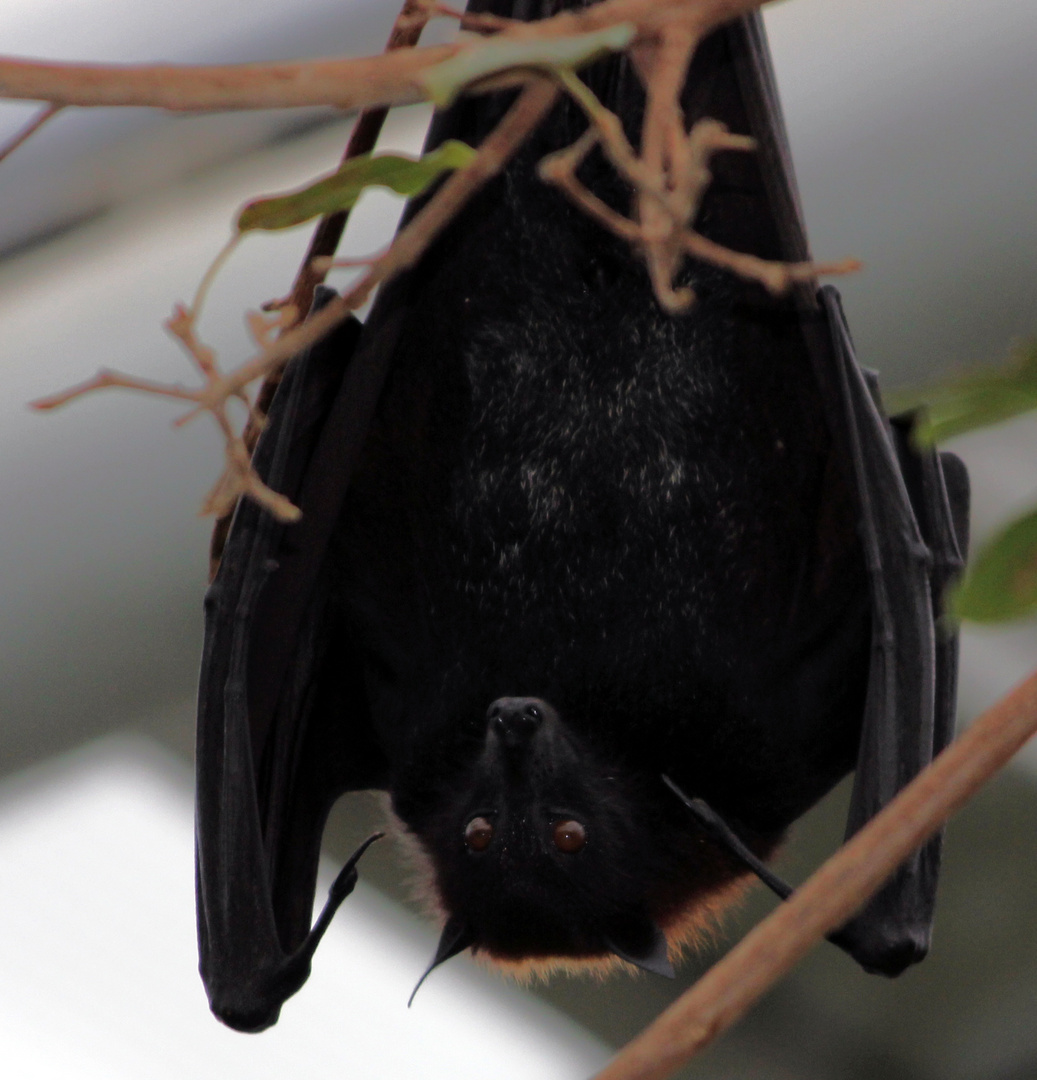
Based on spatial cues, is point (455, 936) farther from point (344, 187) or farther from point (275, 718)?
point (344, 187)

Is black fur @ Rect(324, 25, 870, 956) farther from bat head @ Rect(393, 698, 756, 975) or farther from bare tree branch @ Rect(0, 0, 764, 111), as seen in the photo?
bare tree branch @ Rect(0, 0, 764, 111)

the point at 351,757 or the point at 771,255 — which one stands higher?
the point at 771,255

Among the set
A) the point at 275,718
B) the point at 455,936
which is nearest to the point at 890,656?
the point at 455,936

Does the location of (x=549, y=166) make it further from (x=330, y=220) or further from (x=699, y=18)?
(x=330, y=220)

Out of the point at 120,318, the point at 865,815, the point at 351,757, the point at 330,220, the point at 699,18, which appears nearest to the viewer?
the point at 699,18

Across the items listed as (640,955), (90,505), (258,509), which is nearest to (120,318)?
(90,505)

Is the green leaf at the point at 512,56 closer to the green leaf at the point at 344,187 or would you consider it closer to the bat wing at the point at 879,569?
the green leaf at the point at 344,187

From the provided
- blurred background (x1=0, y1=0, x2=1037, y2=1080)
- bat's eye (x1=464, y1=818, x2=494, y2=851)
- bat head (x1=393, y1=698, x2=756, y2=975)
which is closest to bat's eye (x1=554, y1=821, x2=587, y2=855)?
bat head (x1=393, y1=698, x2=756, y2=975)

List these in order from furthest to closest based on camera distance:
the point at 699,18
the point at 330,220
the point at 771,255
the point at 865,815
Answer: the point at 771,255 < the point at 865,815 < the point at 330,220 < the point at 699,18
